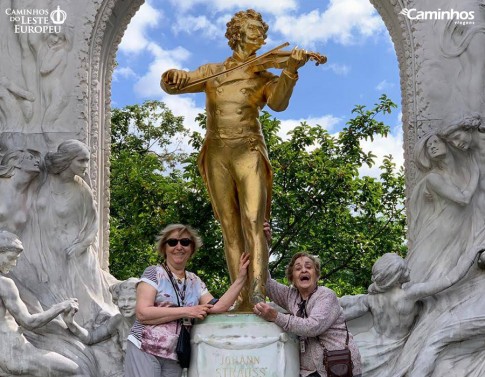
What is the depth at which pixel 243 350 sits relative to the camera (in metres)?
7.66

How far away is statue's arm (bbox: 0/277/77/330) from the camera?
27.4 feet

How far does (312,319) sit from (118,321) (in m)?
2.26

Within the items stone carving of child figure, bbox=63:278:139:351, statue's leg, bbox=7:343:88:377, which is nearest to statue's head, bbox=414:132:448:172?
stone carving of child figure, bbox=63:278:139:351

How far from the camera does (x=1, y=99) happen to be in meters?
9.54

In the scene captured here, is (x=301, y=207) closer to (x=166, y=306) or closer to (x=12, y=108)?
(x=12, y=108)

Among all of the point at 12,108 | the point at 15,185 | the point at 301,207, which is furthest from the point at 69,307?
the point at 301,207

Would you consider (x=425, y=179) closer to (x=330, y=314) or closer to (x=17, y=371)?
(x=330, y=314)

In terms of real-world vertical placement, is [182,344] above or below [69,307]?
below

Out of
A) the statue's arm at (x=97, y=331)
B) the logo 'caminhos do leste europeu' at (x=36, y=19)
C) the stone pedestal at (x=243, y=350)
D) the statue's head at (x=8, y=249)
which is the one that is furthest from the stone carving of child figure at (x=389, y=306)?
the logo 'caminhos do leste europeu' at (x=36, y=19)

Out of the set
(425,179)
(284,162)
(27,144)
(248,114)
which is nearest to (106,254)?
(27,144)

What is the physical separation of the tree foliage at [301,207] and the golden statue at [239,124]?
681cm

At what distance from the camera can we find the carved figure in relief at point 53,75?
31.4 ft

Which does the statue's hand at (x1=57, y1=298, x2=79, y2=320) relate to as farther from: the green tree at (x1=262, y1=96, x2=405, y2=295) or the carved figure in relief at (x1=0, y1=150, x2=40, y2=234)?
the green tree at (x1=262, y1=96, x2=405, y2=295)

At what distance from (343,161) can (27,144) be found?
7.87 metres
